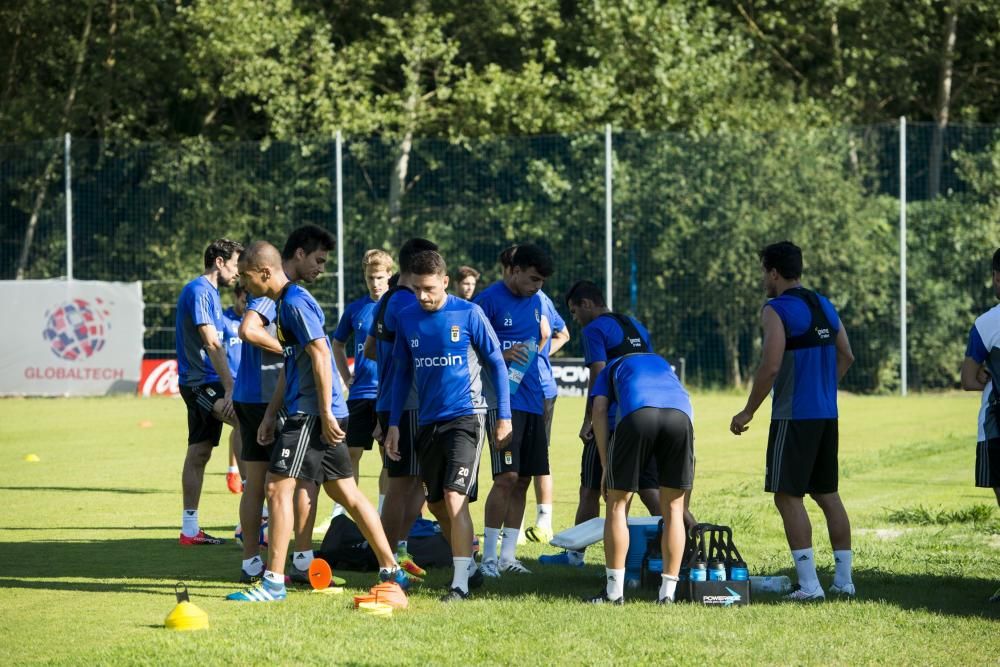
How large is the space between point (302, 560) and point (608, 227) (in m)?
18.9

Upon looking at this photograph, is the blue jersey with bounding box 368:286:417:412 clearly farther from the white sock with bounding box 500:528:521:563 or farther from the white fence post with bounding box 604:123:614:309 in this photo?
the white fence post with bounding box 604:123:614:309

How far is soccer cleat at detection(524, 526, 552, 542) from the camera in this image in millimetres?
10242

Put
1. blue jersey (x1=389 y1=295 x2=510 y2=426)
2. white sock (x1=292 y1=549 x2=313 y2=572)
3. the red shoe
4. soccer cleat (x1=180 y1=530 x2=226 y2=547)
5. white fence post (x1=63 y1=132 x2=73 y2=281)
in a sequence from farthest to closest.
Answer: white fence post (x1=63 y1=132 x2=73 y2=281) < the red shoe < soccer cleat (x1=180 y1=530 x2=226 y2=547) < white sock (x1=292 y1=549 x2=313 y2=572) < blue jersey (x1=389 y1=295 x2=510 y2=426)

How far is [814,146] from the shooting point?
27.4m

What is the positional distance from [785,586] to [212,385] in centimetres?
455

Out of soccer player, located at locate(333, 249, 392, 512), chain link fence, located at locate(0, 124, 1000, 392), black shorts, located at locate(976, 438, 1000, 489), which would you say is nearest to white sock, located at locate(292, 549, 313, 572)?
soccer player, located at locate(333, 249, 392, 512)

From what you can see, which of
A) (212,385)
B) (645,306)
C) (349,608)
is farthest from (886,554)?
(645,306)

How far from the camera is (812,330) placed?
8.05 m

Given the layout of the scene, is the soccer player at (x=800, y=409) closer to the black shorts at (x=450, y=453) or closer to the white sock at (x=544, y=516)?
the black shorts at (x=450, y=453)

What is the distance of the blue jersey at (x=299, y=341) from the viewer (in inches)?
313

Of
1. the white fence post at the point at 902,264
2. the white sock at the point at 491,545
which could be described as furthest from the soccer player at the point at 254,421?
the white fence post at the point at 902,264

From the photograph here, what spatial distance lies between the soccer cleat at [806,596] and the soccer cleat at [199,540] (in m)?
4.30

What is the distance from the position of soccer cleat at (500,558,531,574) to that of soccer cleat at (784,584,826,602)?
1.75 metres

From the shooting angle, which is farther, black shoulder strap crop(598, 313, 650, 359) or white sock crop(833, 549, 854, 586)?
black shoulder strap crop(598, 313, 650, 359)
